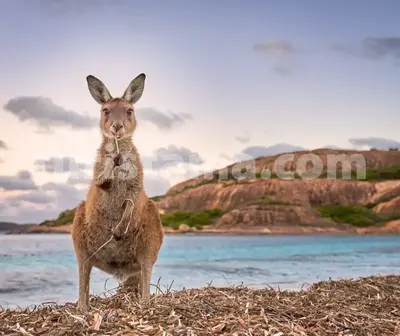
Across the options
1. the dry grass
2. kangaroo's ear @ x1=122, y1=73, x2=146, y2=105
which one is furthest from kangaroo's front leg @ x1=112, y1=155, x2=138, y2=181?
the dry grass

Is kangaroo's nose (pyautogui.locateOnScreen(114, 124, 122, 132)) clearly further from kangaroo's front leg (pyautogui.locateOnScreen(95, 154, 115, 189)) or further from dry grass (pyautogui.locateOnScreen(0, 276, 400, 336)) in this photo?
dry grass (pyautogui.locateOnScreen(0, 276, 400, 336))

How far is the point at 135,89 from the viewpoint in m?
6.91

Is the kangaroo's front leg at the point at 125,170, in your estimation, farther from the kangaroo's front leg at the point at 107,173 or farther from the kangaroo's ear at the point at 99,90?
the kangaroo's ear at the point at 99,90

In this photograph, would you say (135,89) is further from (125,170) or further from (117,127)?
(125,170)

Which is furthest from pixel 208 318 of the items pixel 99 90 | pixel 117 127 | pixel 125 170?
pixel 99 90

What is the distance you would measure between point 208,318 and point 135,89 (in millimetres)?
2663

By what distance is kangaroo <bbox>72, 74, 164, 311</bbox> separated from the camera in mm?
6527

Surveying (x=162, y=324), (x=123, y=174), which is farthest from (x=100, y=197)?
(x=162, y=324)

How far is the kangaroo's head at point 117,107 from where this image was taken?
258 inches

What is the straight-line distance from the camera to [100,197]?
6.59 meters

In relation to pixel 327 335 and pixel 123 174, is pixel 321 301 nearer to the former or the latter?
pixel 327 335

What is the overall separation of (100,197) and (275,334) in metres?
2.49

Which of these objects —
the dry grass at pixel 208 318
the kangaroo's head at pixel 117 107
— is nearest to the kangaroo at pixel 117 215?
the kangaroo's head at pixel 117 107

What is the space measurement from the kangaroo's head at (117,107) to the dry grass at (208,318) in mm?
1663
